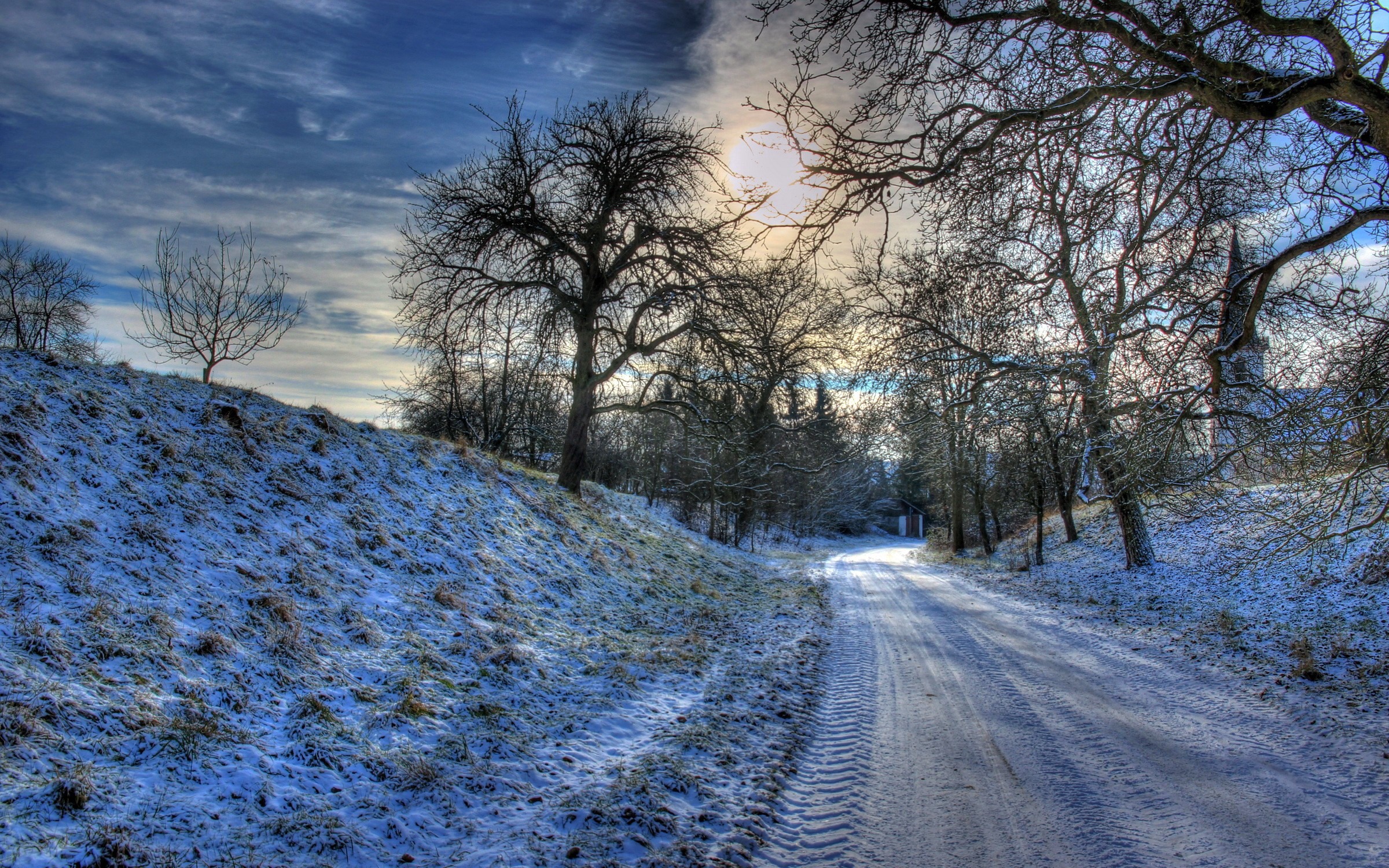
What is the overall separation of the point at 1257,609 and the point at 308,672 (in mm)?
12492

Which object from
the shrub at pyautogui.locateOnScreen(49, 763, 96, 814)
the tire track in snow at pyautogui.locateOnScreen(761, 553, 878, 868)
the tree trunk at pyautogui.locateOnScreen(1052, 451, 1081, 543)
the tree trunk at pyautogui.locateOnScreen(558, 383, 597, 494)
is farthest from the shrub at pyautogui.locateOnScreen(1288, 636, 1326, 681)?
the tree trunk at pyautogui.locateOnScreen(558, 383, 597, 494)

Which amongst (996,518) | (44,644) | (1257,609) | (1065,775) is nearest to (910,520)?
(996,518)

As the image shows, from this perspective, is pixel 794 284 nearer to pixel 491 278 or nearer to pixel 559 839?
pixel 559 839

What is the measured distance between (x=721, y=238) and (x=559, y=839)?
11566 millimetres

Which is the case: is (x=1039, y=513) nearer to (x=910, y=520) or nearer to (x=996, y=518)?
(x=996, y=518)

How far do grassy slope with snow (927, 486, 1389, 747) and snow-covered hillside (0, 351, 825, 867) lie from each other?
4839 mm

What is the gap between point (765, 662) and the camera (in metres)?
7.25

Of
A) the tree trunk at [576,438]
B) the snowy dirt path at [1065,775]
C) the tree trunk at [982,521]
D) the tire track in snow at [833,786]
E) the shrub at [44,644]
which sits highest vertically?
the tree trunk at [576,438]

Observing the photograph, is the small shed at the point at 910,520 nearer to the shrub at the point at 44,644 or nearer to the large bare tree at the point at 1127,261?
the large bare tree at the point at 1127,261

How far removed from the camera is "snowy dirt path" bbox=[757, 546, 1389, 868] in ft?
10.8

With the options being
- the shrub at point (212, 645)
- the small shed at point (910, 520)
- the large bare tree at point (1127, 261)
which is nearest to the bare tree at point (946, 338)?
the large bare tree at point (1127, 261)

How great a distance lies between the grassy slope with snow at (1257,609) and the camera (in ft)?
19.7

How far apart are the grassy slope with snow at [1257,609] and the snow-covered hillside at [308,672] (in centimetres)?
484

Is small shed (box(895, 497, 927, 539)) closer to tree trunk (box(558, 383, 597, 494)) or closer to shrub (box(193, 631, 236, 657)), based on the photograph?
tree trunk (box(558, 383, 597, 494))
